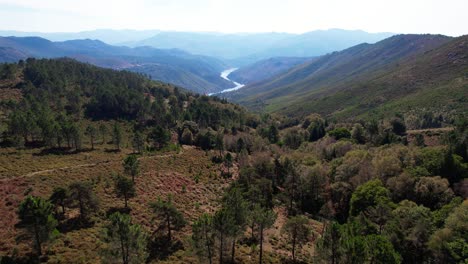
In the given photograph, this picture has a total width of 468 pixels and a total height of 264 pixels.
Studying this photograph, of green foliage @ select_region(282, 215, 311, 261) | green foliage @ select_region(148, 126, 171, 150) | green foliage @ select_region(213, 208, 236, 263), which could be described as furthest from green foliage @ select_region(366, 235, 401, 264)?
green foliage @ select_region(148, 126, 171, 150)

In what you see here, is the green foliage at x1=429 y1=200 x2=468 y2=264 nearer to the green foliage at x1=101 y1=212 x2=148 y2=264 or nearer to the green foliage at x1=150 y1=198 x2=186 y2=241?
the green foliage at x1=150 y1=198 x2=186 y2=241

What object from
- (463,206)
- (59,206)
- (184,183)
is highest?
(463,206)

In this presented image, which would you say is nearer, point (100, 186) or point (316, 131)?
point (100, 186)

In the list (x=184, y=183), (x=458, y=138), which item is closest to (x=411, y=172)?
(x=458, y=138)

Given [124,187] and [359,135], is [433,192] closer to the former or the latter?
[359,135]

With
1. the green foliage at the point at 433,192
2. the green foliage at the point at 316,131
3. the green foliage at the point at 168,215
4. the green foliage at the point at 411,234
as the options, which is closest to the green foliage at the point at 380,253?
the green foliage at the point at 411,234

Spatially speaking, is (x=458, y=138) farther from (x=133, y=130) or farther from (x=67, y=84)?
(x=67, y=84)

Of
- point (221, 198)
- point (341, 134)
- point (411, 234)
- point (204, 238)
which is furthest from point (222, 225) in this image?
point (341, 134)
